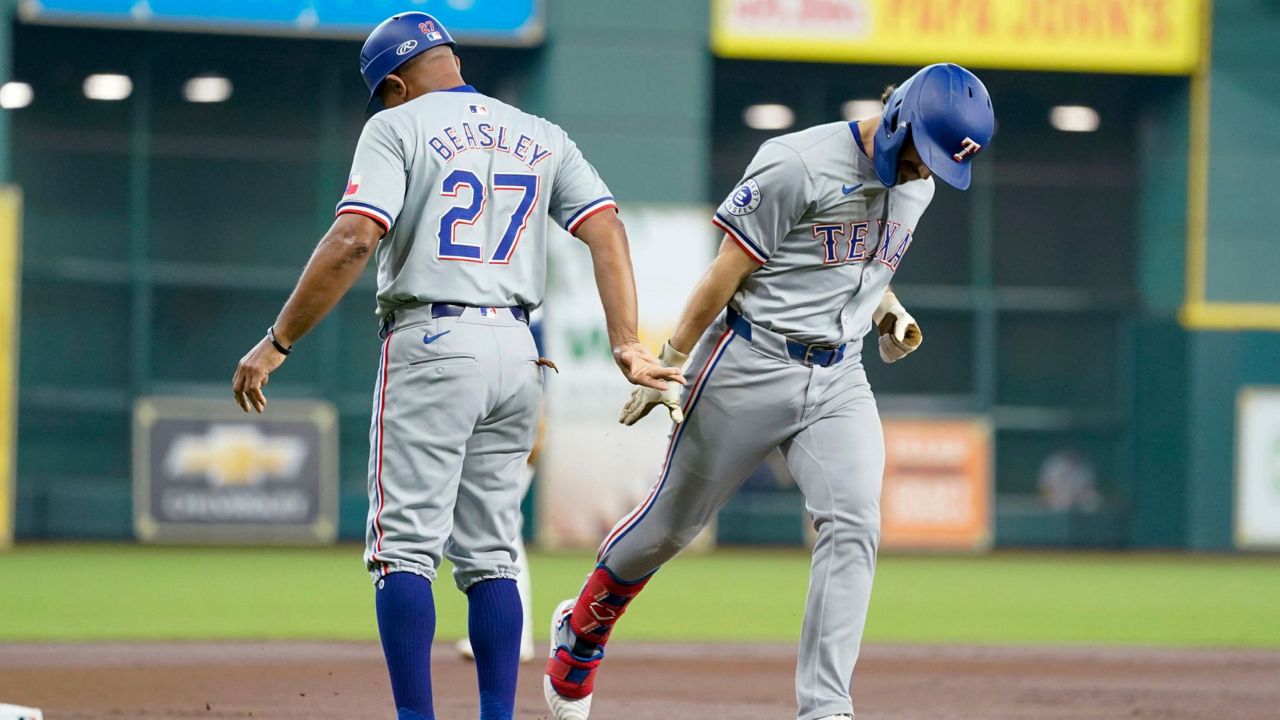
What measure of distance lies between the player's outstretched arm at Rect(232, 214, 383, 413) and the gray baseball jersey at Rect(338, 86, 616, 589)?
6 cm

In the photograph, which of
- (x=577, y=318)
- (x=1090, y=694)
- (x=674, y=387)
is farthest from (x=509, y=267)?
(x=577, y=318)

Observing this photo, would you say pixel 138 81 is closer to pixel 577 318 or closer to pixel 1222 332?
pixel 577 318

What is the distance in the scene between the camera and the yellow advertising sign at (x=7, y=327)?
17.8 m

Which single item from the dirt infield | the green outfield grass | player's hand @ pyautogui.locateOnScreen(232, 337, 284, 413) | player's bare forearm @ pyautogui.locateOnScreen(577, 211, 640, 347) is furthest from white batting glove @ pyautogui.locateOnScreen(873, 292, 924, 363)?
the green outfield grass

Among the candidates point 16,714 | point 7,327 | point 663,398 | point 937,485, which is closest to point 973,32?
point 937,485

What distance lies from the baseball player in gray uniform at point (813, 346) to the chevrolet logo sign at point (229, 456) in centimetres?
1374

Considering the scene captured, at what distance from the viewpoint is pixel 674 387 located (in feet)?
19.7

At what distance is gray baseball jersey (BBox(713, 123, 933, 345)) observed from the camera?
6.06 metres

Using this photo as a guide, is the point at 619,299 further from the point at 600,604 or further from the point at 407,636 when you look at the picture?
the point at 600,604

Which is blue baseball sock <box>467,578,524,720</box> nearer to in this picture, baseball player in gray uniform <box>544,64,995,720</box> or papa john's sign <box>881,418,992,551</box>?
baseball player in gray uniform <box>544,64,995,720</box>

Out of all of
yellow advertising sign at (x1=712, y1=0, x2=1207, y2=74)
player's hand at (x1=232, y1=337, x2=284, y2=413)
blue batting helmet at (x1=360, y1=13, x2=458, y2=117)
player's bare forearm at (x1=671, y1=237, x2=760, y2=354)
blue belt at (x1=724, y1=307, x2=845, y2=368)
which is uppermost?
yellow advertising sign at (x1=712, y1=0, x2=1207, y2=74)

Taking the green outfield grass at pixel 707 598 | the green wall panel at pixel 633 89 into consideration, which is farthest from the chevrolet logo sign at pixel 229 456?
the green wall panel at pixel 633 89

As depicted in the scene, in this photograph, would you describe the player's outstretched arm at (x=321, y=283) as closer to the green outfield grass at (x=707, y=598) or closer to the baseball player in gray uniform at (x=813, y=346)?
the baseball player in gray uniform at (x=813, y=346)

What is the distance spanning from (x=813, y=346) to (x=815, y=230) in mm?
390
